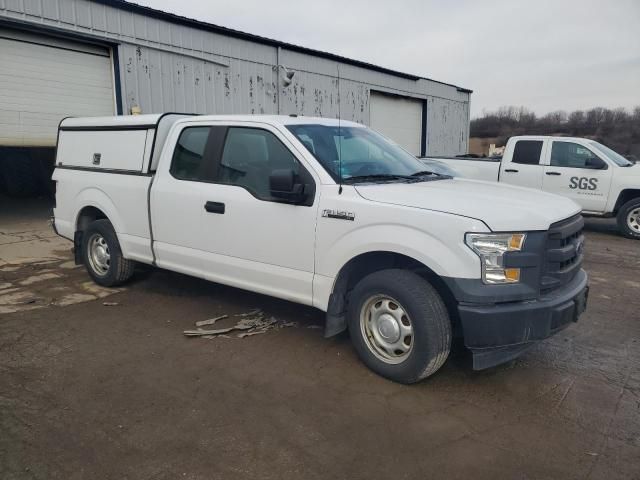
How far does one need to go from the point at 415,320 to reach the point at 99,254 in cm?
417

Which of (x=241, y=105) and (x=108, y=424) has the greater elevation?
(x=241, y=105)

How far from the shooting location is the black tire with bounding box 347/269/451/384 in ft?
11.0

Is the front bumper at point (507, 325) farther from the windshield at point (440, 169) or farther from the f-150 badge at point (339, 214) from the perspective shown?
the windshield at point (440, 169)

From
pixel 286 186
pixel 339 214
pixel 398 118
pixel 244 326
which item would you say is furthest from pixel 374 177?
pixel 398 118

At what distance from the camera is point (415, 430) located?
9.99ft

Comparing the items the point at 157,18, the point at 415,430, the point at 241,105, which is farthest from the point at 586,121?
the point at 415,430

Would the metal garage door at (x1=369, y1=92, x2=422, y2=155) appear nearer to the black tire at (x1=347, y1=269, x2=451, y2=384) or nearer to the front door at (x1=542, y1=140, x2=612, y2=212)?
the front door at (x1=542, y1=140, x2=612, y2=212)

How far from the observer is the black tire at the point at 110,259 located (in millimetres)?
5684

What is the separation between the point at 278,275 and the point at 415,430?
169cm

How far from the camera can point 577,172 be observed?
994cm

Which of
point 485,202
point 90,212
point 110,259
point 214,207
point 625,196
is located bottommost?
point 110,259

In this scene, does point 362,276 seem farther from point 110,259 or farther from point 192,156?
point 110,259

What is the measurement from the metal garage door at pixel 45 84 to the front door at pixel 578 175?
9.31 meters

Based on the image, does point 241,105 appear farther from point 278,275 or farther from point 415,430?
point 415,430
